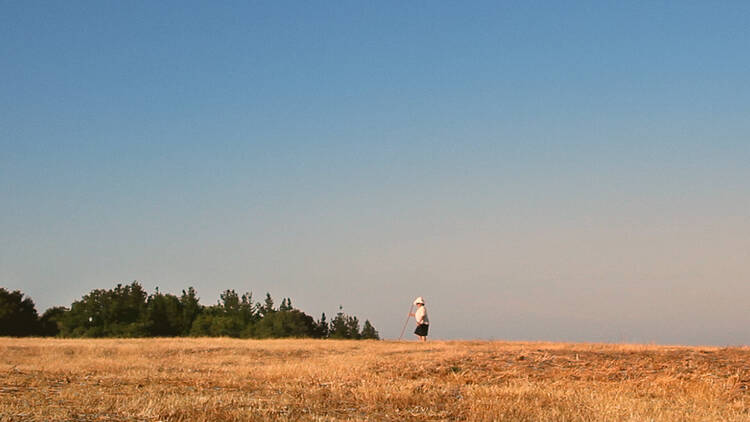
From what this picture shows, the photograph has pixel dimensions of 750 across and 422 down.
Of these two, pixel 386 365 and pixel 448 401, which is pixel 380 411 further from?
pixel 386 365

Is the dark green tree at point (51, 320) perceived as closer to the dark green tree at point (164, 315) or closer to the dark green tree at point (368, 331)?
the dark green tree at point (164, 315)

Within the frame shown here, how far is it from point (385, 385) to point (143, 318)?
159 feet

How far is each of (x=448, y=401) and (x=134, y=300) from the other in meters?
53.7

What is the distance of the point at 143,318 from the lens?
60.5 m

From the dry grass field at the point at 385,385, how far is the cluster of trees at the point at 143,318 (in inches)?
1159

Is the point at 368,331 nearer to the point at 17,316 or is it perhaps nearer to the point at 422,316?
the point at 17,316

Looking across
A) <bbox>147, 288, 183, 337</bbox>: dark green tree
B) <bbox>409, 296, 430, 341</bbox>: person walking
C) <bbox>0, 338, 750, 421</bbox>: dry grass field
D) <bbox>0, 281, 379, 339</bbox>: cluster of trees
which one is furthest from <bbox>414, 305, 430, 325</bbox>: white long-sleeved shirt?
<bbox>147, 288, 183, 337</bbox>: dark green tree

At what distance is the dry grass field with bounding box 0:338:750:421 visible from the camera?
490 inches

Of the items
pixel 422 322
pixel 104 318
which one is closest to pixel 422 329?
pixel 422 322

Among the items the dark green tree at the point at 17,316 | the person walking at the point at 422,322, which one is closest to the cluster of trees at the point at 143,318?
the dark green tree at the point at 17,316

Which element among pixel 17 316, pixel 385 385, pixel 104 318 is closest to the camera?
pixel 385 385

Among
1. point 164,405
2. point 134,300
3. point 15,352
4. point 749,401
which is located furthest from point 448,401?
point 134,300

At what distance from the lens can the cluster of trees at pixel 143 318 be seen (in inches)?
2275

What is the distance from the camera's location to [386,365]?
21953mm
